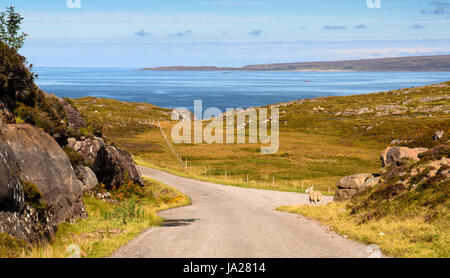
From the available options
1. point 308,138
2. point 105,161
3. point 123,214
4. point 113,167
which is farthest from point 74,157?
point 308,138

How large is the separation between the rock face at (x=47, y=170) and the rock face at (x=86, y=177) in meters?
5.05

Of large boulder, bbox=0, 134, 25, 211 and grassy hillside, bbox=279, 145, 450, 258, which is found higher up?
large boulder, bbox=0, 134, 25, 211

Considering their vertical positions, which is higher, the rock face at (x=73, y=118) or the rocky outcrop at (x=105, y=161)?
the rock face at (x=73, y=118)

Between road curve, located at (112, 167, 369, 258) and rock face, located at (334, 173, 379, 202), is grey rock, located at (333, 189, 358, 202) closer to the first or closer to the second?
rock face, located at (334, 173, 379, 202)

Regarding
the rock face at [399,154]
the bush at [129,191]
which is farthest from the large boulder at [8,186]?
the rock face at [399,154]

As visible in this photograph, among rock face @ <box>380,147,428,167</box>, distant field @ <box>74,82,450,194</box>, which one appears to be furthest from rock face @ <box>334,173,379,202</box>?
distant field @ <box>74,82,450,194</box>

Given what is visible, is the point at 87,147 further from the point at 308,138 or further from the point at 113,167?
the point at 308,138

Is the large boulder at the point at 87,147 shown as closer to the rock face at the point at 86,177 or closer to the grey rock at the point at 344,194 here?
the rock face at the point at 86,177

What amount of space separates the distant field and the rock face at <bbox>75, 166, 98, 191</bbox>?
377 inches

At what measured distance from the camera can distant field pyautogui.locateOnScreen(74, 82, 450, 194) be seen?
6119 cm

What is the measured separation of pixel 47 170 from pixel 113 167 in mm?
12696

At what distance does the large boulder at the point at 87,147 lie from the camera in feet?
83.1
